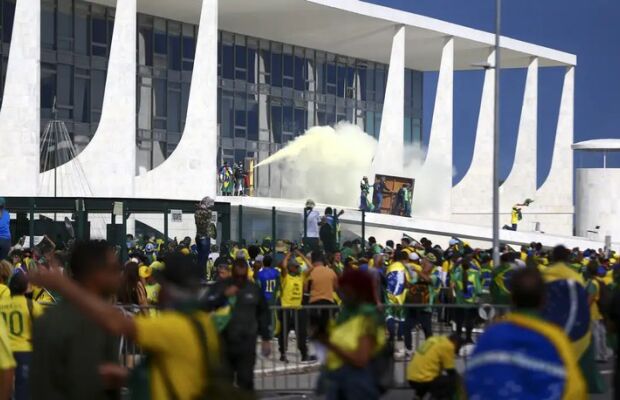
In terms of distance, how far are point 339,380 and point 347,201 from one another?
168 feet

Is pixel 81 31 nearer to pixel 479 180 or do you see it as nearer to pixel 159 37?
pixel 159 37

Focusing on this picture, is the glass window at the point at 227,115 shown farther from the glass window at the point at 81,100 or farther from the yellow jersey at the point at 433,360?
the yellow jersey at the point at 433,360

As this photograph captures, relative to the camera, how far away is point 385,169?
186 ft

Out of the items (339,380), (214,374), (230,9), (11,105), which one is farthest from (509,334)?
(230,9)

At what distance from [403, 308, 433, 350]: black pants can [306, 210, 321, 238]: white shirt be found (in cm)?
1282

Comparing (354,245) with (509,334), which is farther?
(354,245)

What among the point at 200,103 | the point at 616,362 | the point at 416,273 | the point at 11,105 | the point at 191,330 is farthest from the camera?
the point at 200,103

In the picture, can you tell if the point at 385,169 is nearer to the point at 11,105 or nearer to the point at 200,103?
the point at 200,103

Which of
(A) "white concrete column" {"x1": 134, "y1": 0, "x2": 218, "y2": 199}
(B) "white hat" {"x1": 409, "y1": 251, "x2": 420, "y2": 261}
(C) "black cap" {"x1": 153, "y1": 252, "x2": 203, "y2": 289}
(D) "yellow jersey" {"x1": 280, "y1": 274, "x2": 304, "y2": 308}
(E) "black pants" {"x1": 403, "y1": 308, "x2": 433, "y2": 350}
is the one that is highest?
(A) "white concrete column" {"x1": 134, "y1": 0, "x2": 218, "y2": 199}

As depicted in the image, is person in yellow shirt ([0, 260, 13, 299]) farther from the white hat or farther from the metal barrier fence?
the white hat

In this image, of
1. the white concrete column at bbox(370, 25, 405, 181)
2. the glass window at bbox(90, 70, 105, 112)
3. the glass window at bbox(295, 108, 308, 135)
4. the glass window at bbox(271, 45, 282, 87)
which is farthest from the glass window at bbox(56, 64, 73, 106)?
the glass window at bbox(295, 108, 308, 135)

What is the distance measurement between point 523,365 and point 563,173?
2568 inches

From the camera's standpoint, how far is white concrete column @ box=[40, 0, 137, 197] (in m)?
43.2

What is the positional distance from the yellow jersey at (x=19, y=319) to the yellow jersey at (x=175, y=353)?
551 centimetres
